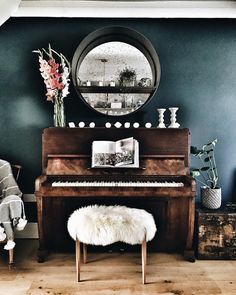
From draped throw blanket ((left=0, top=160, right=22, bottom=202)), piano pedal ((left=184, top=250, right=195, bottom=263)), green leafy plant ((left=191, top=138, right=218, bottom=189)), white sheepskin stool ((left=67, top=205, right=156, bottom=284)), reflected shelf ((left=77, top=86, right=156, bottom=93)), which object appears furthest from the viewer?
green leafy plant ((left=191, top=138, right=218, bottom=189))

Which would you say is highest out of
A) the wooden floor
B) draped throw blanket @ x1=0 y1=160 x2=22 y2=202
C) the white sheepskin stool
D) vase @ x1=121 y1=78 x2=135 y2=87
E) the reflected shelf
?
vase @ x1=121 y1=78 x2=135 y2=87

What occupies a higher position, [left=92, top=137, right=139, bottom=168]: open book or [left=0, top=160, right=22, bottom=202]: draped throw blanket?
[left=92, top=137, right=139, bottom=168]: open book

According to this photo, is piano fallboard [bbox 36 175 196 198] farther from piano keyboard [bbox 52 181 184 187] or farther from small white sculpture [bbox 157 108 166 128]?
small white sculpture [bbox 157 108 166 128]

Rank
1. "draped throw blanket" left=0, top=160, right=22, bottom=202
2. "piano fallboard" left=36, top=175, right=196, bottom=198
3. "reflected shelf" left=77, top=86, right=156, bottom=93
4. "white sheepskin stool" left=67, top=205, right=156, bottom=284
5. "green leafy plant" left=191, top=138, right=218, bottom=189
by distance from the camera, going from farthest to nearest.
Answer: "green leafy plant" left=191, top=138, right=218, bottom=189
"reflected shelf" left=77, top=86, right=156, bottom=93
"draped throw blanket" left=0, top=160, right=22, bottom=202
"piano fallboard" left=36, top=175, right=196, bottom=198
"white sheepskin stool" left=67, top=205, right=156, bottom=284

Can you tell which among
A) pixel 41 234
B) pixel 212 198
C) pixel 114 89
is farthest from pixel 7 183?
pixel 212 198

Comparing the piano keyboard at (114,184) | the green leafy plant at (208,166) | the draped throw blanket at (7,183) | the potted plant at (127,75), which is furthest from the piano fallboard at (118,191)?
the potted plant at (127,75)

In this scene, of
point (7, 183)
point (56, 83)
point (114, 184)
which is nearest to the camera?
point (114, 184)

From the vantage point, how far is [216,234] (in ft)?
11.0

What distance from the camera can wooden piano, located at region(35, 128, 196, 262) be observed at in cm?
336

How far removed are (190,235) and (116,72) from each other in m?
1.90

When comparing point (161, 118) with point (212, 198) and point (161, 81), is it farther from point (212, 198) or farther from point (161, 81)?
point (212, 198)

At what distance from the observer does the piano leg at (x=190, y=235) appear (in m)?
3.16

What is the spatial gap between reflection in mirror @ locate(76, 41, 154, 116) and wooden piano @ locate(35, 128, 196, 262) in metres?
0.53

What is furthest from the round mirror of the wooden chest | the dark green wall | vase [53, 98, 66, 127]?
the wooden chest
